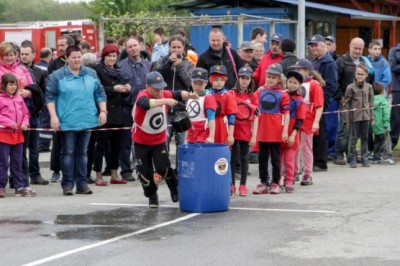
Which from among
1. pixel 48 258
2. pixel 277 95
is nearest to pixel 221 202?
pixel 277 95

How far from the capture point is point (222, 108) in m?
13.2

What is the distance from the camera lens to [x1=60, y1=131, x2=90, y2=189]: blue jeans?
558 inches

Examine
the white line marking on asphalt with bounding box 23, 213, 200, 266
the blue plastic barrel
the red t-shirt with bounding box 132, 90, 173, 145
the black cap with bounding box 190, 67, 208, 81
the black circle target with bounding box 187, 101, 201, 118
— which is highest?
the black cap with bounding box 190, 67, 208, 81

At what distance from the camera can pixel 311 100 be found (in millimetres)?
15398

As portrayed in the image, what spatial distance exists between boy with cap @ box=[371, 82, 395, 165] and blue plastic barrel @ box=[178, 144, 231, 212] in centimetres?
637

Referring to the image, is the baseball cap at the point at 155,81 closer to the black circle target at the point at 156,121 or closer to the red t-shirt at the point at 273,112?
the black circle target at the point at 156,121

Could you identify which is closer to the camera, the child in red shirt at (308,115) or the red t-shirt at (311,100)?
the child in red shirt at (308,115)

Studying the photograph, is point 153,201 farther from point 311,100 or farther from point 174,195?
point 311,100

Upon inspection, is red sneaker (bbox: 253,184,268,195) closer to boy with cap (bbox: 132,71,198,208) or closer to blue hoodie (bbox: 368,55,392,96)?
boy with cap (bbox: 132,71,198,208)

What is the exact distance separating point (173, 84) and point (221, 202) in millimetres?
3529

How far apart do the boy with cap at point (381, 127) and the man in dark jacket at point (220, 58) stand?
3578 millimetres

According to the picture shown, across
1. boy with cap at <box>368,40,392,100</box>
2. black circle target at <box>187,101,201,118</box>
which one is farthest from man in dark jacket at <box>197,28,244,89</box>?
boy with cap at <box>368,40,392,100</box>

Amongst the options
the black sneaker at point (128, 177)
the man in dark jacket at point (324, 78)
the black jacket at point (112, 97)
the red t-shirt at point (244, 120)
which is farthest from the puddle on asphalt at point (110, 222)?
the man in dark jacket at point (324, 78)

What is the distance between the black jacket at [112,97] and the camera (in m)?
15.4
